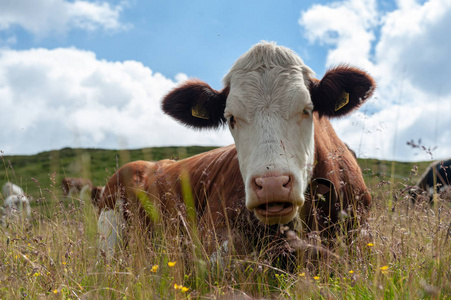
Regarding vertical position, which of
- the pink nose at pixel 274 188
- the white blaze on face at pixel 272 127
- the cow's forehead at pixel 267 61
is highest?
the cow's forehead at pixel 267 61

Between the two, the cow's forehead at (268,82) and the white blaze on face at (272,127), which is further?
the cow's forehead at (268,82)

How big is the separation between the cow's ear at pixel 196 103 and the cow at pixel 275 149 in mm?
13

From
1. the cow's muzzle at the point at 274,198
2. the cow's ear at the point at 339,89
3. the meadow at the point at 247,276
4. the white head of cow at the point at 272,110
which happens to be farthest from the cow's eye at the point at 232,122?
the meadow at the point at 247,276

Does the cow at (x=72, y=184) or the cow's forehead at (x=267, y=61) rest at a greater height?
the cow's forehead at (x=267, y=61)

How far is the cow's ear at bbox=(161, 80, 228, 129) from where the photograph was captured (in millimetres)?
5406

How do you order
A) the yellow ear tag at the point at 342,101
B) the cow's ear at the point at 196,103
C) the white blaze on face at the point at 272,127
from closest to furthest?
the white blaze on face at the point at 272,127 → the yellow ear tag at the point at 342,101 → the cow's ear at the point at 196,103

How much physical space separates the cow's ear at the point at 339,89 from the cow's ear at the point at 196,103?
114cm

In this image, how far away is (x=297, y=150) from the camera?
4355 millimetres

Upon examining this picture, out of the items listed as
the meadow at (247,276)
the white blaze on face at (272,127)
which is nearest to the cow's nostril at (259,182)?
the white blaze on face at (272,127)

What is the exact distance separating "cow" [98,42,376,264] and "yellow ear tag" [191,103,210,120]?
13 mm

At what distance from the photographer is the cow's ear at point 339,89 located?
4930 millimetres

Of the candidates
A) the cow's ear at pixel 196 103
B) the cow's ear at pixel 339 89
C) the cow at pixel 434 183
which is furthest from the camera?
the cow's ear at pixel 196 103

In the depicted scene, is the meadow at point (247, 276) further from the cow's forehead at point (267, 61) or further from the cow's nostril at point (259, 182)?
the cow's forehead at point (267, 61)

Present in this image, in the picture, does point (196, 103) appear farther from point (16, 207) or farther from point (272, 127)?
point (16, 207)
